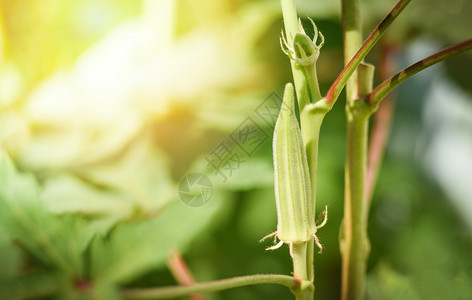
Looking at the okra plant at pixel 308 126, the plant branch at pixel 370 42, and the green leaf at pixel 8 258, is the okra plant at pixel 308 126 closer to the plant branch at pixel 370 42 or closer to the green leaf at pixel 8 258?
the plant branch at pixel 370 42

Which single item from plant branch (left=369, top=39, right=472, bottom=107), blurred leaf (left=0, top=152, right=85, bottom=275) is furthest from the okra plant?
blurred leaf (left=0, top=152, right=85, bottom=275)

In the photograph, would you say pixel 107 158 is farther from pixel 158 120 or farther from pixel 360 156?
pixel 360 156

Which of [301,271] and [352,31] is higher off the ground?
[352,31]

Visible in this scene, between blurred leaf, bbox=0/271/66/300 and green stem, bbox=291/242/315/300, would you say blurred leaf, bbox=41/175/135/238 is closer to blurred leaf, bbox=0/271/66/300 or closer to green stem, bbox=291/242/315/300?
blurred leaf, bbox=0/271/66/300

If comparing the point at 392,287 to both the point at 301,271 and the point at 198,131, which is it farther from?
the point at 198,131

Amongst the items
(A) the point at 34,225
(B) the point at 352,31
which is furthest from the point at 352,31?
(A) the point at 34,225
